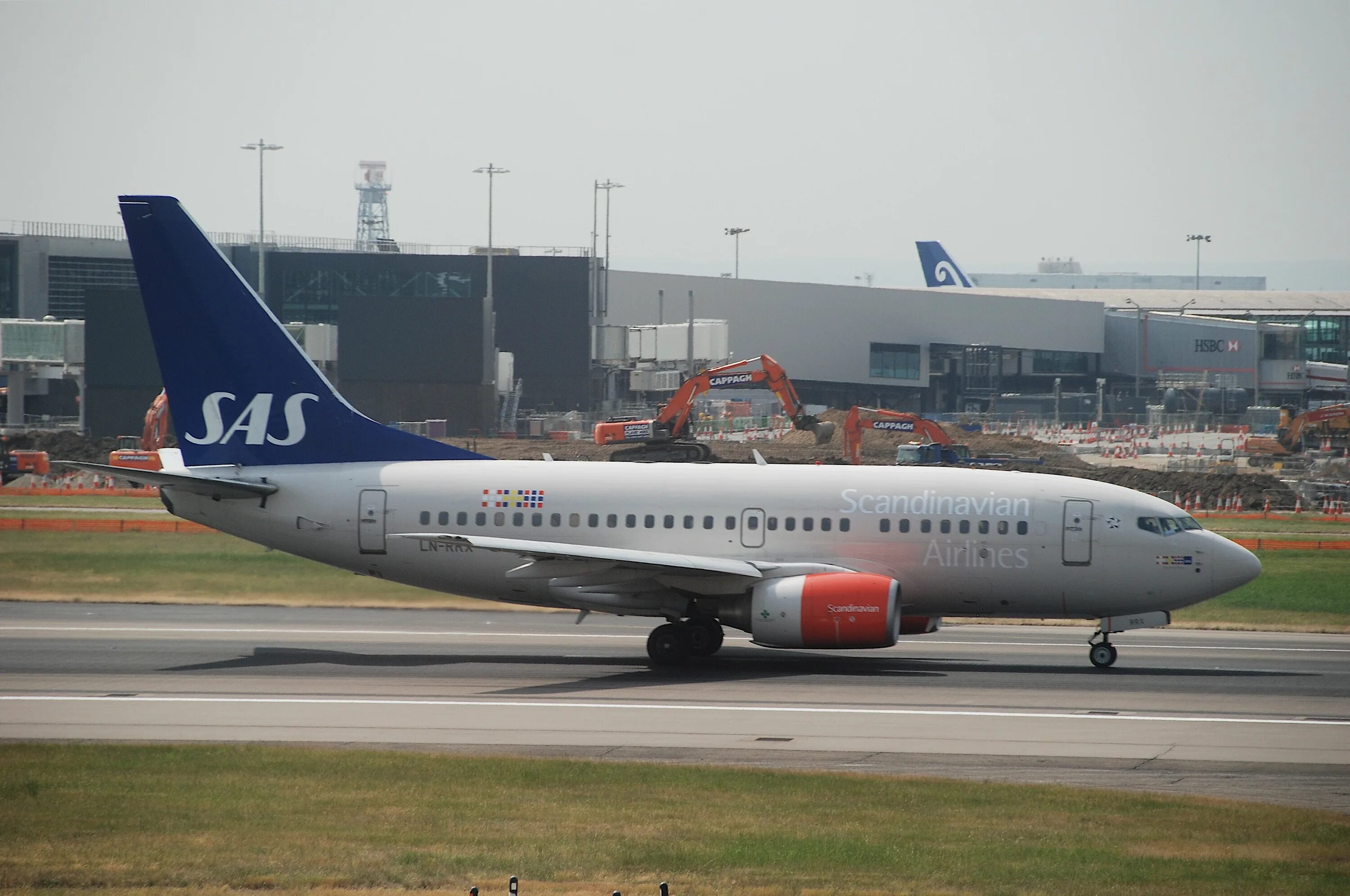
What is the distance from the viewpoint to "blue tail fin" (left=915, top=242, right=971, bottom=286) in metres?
163

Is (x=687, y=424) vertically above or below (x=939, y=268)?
below

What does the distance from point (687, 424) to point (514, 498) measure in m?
52.2

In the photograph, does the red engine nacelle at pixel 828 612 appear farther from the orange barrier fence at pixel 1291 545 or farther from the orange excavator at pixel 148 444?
the orange excavator at pixel 148 444

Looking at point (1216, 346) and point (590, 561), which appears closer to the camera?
point (590, 561)

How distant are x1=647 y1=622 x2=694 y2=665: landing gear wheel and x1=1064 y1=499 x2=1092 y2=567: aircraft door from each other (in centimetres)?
772

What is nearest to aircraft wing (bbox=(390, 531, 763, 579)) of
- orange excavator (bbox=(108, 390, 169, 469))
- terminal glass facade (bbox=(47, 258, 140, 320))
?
orange excavator (bbox=(108, 390, 169, 469))

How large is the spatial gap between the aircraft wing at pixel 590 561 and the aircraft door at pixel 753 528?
53 cm

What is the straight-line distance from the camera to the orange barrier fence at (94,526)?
4697 cm

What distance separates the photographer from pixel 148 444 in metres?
76.3

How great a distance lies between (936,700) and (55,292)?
4194 inches

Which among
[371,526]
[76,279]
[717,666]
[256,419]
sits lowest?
[717,666]

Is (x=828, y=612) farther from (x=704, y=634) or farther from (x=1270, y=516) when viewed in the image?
Result: (x=1270, y=516)

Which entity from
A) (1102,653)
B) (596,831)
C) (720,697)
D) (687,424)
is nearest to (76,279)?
(687,424)

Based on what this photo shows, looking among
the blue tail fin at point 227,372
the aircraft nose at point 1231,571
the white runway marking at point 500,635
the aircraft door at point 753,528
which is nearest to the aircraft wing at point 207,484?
the blue tail fin at point 227,372
